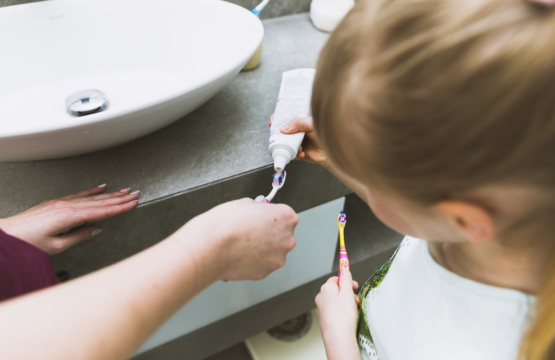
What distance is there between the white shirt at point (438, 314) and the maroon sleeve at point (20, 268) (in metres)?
0.44

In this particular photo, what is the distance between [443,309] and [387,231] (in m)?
0.68

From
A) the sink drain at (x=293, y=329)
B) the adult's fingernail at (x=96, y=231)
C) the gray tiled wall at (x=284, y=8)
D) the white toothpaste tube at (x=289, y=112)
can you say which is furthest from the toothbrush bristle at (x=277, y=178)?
the sink drain at (x=293, y=329)

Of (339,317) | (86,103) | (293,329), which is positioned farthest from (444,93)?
(293,329)

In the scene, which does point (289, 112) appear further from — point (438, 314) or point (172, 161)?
point (438, 314)

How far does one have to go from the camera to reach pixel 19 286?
43 centimetres

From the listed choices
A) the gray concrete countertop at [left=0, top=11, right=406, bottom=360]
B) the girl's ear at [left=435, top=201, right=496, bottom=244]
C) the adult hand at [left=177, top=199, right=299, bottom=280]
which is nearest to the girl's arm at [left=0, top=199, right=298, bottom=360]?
the adult hand at [left=177, top=199, right=299, bottom=280]

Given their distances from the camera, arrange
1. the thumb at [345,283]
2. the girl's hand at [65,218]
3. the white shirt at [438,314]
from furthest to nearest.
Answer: the thumb at [345,283], the girl's hand at [65,218], the white shirt at [438,314]

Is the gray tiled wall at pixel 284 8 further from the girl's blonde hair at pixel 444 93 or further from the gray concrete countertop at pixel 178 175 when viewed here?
the girl's blonde hair at pixel 444 93

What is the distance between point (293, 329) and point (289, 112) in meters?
0.81

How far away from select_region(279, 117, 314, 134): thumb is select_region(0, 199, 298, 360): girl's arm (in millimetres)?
130

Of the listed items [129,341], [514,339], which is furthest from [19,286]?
[514,339]

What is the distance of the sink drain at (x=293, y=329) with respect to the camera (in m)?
1.12

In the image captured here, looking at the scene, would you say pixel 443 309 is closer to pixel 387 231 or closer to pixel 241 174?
→ pixel 241 174

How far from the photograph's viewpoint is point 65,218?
19.1 inches
